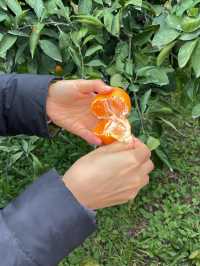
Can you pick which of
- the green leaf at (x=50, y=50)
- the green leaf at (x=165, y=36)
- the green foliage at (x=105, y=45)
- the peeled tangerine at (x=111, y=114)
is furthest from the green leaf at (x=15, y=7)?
the peeled tangerine at (x=111, y=114)

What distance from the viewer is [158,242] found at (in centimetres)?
224

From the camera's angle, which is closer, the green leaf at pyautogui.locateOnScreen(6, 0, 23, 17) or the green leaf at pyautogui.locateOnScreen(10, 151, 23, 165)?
the green leaf at pyautogui.locateOnScreen(6, 0, 23, 17)

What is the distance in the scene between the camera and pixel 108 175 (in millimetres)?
1370

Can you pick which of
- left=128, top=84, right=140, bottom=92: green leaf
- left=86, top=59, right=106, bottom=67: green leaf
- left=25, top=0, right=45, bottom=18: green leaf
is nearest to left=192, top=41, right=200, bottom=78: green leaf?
left=128, top=84, right=140, bottom=92: green leaf

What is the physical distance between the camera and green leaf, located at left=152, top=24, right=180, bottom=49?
1.83m

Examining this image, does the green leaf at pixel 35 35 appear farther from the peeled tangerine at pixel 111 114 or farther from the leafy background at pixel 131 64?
the peeled tangerine at pixel 111 114

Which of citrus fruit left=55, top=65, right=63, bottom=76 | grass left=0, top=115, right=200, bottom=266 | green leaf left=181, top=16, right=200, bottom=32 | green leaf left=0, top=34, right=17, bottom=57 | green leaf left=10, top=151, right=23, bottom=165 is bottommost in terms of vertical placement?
grass left=0, top=115, right=200, bottom=266

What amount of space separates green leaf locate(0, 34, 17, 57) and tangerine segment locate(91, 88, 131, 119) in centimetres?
58

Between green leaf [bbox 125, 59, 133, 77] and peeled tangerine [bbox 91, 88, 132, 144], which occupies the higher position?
peeled tangerine [bbox 91, 88, 132, 144]

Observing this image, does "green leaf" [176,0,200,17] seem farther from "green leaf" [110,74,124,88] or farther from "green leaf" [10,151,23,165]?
"green leaf" [10,151,23,165]

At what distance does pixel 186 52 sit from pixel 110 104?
0.36m

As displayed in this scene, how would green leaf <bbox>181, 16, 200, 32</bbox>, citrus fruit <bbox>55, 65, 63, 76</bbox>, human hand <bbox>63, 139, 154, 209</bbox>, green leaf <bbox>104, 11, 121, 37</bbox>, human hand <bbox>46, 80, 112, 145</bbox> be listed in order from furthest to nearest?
citrus fruit <bbox>55, 65, 63, 76</bbox>, green leaf <bbox>104, 11, 121, 37</bbox>, green leaf <bbox>181, 16, 200, 32</bbox>, human hand <bbox>46, 80, 112, 145</bbox>, human hand <bbox>63, 139, 154, 209</bbox>

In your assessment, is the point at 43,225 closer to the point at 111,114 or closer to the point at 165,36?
the point at 111,114

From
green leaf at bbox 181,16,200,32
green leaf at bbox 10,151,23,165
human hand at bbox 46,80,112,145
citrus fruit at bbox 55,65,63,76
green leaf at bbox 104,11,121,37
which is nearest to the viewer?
human hand at bbox 46,80,112,145
